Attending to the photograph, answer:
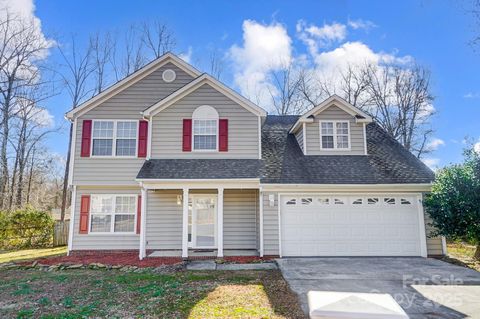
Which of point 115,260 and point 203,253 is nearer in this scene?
point 115,260

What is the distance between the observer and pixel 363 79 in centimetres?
2512

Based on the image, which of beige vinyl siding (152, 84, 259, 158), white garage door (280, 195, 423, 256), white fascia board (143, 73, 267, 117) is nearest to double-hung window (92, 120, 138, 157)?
beige vinyl siding (152, 84, 259, 158)

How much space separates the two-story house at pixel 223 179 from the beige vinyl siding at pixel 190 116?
0.04m

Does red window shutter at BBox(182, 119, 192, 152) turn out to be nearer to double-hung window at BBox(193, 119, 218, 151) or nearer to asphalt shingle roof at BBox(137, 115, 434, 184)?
double-hung window at BBox(193, 119, 218, 151)

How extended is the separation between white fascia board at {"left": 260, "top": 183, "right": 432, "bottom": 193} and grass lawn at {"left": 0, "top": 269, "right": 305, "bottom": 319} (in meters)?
3.18

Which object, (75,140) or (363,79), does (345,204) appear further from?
(363,79)

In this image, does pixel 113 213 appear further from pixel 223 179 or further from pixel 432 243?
pixel 432 243

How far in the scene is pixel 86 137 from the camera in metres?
12.4

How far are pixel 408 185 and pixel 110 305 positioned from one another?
10.2 metres

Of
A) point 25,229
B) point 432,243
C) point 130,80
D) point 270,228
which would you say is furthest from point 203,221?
point 25,229

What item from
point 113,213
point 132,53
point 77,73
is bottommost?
point 113,213

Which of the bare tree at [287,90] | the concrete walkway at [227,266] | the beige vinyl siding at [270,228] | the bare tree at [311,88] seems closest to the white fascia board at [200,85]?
the beige vinyl siding at [270,228]

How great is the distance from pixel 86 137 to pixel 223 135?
5.67m

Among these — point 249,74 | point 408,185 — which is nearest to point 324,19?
point 249,74
